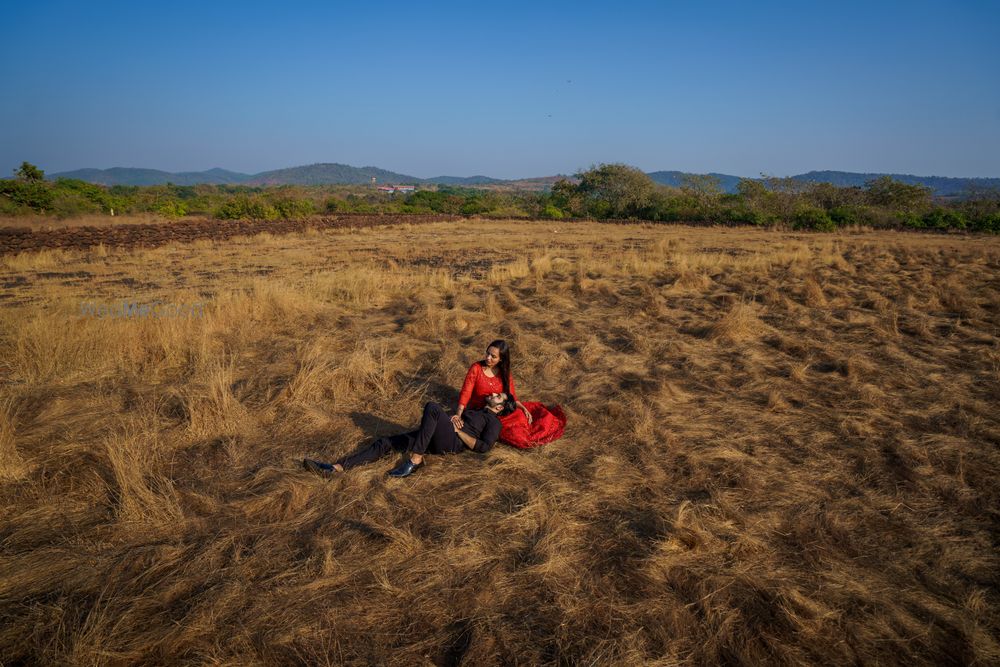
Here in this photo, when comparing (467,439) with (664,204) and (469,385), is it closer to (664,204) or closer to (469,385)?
(469,385)

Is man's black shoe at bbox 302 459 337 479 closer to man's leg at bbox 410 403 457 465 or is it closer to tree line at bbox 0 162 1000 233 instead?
man's leg at bbox 410 403 457 465

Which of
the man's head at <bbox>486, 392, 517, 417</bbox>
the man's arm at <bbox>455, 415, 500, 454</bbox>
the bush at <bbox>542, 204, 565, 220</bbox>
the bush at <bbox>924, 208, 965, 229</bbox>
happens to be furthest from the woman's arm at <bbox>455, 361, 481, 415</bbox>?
the bush at <bbox>542, 204, 565, 220</bbox>

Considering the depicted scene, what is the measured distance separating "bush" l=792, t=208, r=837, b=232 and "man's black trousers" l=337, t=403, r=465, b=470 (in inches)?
983

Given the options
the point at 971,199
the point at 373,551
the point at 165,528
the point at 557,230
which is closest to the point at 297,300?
the point at 165,528

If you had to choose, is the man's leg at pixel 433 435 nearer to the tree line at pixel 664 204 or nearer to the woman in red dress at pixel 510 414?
the woman in red dress at pixel 510 414

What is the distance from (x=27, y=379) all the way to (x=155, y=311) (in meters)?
2.72

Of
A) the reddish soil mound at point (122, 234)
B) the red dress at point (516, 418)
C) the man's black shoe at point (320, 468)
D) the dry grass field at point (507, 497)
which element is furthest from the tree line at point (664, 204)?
the man's black shoe at point (320, 468)

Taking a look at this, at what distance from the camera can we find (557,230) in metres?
25.1

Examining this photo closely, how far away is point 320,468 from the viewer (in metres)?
3.64

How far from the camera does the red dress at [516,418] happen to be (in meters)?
4.08

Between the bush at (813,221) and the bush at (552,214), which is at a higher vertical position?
the bush at (552,214)

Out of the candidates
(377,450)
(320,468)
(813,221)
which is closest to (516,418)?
(377,450)

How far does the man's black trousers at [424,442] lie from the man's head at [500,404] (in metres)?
0.43

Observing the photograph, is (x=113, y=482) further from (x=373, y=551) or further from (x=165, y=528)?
(x=373, y=551)
